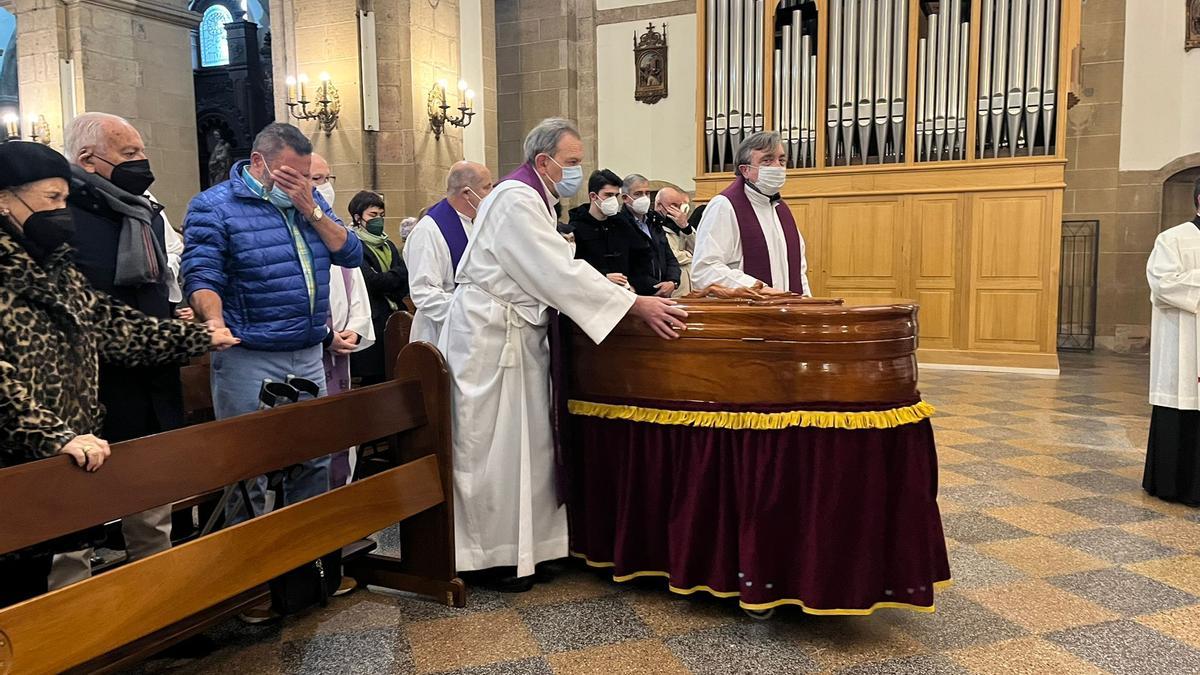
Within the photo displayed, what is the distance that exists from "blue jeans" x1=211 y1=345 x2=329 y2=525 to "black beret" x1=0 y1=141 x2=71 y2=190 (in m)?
0.88

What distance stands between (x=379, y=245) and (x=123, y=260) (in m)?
2.40

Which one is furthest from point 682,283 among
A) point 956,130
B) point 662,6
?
point 662,6

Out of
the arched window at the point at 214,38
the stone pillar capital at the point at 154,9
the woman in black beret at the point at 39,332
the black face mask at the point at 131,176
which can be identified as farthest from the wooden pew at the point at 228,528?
the arched window at the point at 214,38

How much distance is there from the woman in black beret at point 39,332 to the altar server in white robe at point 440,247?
1.72 metres

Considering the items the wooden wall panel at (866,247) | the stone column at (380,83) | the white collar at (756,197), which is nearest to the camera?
the white collar at (756,197)

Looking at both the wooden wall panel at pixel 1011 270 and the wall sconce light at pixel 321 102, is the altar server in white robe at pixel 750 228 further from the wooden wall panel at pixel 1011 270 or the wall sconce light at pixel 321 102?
the wall sconce light at pixel 321 102

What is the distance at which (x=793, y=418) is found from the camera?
98.9 inches

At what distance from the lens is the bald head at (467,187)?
13.3ft

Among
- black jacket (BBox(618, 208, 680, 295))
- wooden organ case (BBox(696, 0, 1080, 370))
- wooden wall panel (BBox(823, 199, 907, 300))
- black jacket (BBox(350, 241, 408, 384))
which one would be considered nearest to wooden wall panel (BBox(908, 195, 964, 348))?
wooden organ case (BBox(696, 0, 1080, 370))

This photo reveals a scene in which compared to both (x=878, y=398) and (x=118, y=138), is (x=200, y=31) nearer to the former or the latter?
(x=118, y=138)

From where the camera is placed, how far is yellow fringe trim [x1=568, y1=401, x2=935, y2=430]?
247 centimetres

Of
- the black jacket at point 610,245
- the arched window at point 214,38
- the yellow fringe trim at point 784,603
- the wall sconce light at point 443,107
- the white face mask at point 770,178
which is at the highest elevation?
the arched window at point 214,38

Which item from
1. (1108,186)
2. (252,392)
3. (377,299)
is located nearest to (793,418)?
(252,392)

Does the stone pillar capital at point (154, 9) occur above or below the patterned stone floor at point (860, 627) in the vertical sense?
above
